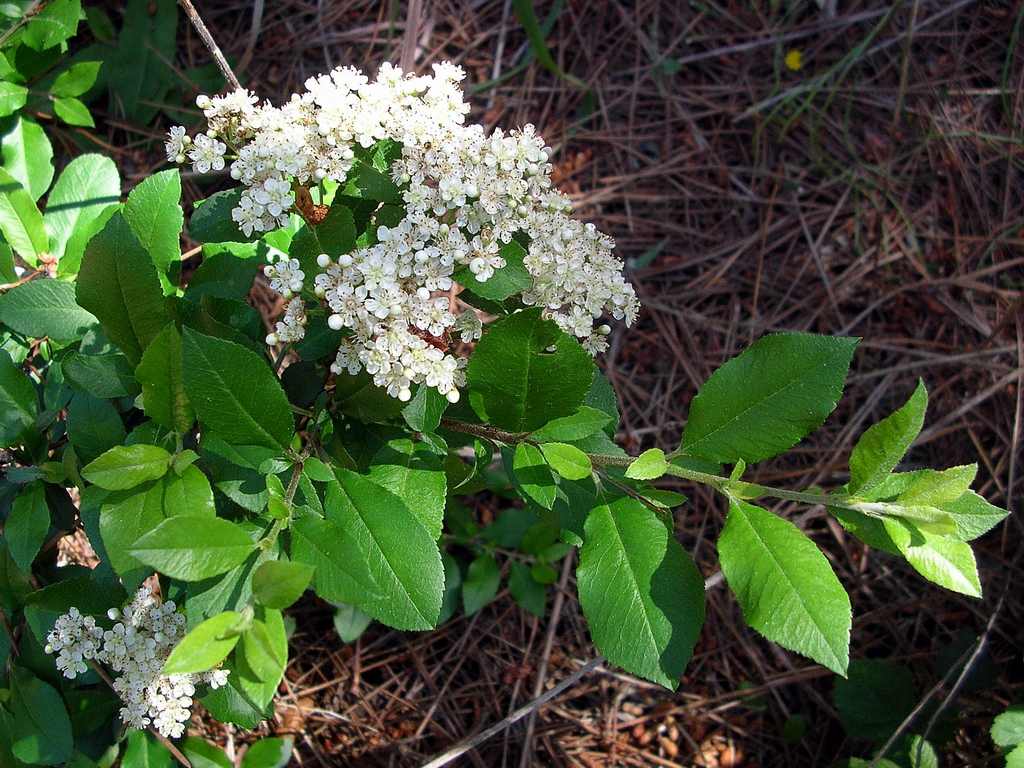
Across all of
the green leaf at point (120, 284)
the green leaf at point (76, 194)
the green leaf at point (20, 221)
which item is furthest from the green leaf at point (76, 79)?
the green leaf at point (120, 284)

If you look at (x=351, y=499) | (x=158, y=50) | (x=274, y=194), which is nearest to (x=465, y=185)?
(x=274, y=194)

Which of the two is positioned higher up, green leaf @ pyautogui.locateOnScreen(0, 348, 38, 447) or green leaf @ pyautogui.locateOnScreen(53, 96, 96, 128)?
green leaf @ pyautogui.locateOnScreen(53, 96, 96, 128)

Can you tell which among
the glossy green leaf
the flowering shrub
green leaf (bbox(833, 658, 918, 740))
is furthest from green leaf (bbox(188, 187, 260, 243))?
green leaf (bbox(833, 658, 918, 740))

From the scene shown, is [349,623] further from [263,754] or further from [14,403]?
[14,403]

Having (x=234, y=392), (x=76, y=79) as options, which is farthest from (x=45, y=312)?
(x=76, y=79)

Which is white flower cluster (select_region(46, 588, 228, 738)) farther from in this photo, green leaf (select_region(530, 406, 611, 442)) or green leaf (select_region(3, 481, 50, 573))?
green leaf (select_region(530, 406, 611, 442))

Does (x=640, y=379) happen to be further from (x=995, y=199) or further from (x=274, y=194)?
(x=274, y=194)
